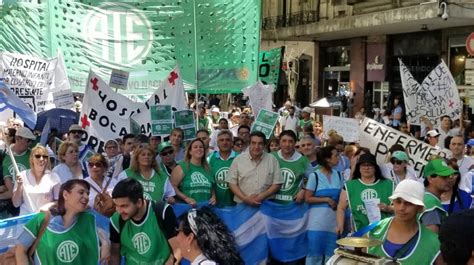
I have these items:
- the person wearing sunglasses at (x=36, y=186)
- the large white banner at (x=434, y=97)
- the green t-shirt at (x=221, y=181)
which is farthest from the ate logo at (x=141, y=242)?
the large white banner at (x=434, y=97)

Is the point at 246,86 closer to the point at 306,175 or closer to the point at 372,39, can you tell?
the point at 306,175

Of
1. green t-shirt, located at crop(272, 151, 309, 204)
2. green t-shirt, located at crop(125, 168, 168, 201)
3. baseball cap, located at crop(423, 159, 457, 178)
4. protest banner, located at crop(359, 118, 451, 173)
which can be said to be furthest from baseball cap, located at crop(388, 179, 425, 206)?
protest banner, located at crop(359, 118, 451, 173)

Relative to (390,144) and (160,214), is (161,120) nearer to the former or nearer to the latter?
(390,144)

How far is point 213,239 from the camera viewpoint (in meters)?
3.03

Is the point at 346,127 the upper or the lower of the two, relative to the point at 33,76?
lower

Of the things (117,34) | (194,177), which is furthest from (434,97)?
(194,177)

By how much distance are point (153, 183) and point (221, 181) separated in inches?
46.8

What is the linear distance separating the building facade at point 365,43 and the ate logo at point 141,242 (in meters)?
14.7

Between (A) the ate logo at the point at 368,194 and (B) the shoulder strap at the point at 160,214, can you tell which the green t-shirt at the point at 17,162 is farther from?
(A) the ate logo at the point at 368,194

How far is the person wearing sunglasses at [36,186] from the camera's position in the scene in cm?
592

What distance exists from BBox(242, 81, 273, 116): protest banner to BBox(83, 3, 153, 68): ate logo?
208 centimetres

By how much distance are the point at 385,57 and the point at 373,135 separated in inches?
Answer: 627

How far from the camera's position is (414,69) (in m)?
22.7

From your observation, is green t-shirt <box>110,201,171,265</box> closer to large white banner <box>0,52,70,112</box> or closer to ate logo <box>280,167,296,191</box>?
ate logo <box>280,167,296,191</box>
